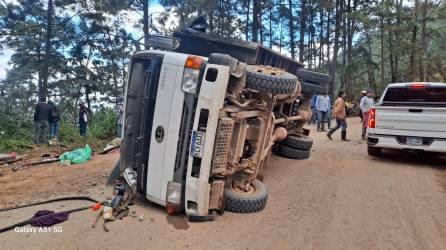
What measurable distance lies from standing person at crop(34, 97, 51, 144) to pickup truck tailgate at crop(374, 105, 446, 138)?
10152 mm

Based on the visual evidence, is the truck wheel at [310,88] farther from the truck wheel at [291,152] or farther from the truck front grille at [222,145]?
the truck front grille at [222,145]

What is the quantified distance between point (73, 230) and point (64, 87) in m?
23.0

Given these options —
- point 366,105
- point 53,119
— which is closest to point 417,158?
point 366,105

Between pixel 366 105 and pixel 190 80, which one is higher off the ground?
pixel 366 105

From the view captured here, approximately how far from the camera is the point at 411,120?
23.5 ft

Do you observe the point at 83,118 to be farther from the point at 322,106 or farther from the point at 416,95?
the point at 416,95

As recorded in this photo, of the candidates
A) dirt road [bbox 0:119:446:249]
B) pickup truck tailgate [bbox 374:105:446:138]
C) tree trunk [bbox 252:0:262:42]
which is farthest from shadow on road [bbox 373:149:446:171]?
tree trunk [bbox 252:0:262:42]

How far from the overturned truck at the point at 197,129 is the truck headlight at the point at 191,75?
1 cm

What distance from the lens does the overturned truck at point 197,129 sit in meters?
3.94

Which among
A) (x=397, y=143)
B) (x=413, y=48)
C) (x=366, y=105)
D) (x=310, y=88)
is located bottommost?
(x=397, y=143)

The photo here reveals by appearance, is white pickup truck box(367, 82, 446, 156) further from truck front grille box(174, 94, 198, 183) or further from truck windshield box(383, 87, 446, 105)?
truck front grille box(174, 94, 198, 183)

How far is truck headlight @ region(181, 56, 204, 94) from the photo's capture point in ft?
13.1

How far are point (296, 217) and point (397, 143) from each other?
4037mm

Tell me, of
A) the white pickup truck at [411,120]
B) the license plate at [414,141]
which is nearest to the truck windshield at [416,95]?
the white pickup truck at [411,120]
